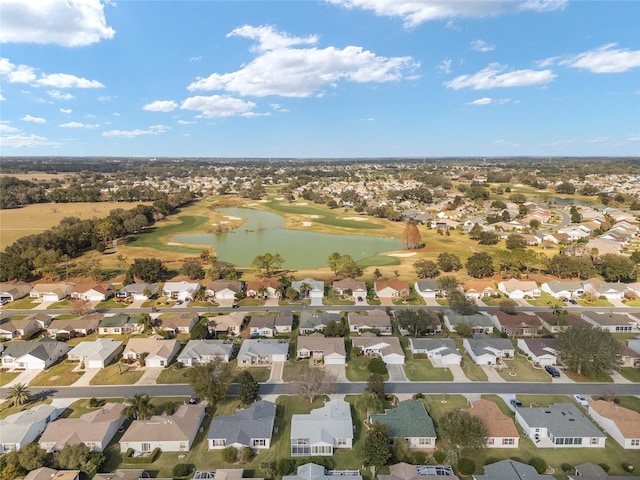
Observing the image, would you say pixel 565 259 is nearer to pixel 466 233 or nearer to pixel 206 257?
pixel 466 233

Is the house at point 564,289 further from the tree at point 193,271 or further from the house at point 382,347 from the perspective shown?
the tree at point 193,271

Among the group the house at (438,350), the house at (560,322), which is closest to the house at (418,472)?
the house at (438,350)

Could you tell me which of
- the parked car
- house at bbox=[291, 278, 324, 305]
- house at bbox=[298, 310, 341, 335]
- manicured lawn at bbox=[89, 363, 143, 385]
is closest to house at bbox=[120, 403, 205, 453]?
manicured lawn at bbox=[89, 363, 143, 385]

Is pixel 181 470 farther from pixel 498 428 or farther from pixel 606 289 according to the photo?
pixel 606 289

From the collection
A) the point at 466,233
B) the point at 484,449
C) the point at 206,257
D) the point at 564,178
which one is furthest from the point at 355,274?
the point at 564,178

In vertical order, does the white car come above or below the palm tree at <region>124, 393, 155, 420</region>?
below

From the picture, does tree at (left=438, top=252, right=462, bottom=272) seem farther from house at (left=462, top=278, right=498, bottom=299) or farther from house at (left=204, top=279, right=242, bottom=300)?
house at (left=204, top=279, right=242, bottom=300)

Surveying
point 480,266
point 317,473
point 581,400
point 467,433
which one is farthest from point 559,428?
point 480,266
